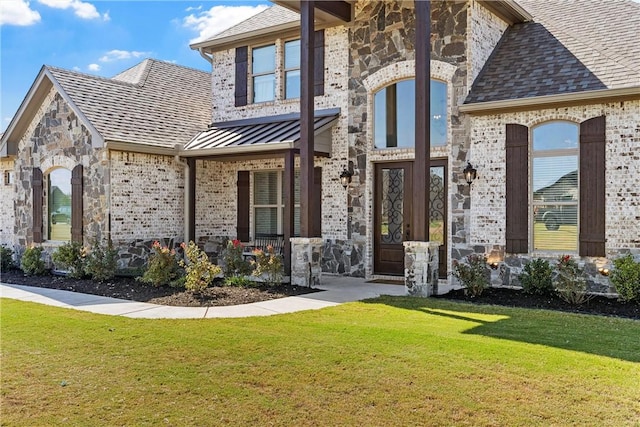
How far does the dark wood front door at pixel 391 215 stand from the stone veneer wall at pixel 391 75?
→ 17cm

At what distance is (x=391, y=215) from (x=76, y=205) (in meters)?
7.34

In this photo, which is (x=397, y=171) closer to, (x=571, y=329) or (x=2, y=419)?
(x=571, y=329)

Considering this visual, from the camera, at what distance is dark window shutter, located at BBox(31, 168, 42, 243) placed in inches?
581

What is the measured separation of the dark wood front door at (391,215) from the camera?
12.3 meters

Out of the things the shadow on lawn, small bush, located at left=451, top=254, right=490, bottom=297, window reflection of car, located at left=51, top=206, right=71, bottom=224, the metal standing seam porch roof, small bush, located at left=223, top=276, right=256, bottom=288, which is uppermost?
the metal standing seam porch roof

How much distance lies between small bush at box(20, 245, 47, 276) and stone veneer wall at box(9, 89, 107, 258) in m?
0.85

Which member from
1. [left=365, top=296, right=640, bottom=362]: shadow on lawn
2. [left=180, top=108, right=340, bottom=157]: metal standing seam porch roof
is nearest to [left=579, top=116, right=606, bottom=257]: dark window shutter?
[left=365, top=296, right=640, bottom=362]: shadow on lawn

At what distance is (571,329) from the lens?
7.15m

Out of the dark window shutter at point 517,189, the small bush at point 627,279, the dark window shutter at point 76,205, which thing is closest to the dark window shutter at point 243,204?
the dark window shutter at point 76,205

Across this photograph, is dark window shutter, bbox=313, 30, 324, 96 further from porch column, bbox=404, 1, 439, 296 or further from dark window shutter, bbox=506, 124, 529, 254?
dark window shutter, bbox=506, 124, 529, 254

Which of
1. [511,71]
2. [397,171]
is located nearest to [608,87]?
[511,71]

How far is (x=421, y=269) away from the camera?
32.7 ft

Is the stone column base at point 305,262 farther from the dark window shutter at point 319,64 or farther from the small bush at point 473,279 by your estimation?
the dark window shutter at point 319,64

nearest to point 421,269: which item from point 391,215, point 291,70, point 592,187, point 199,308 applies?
point 391,215
